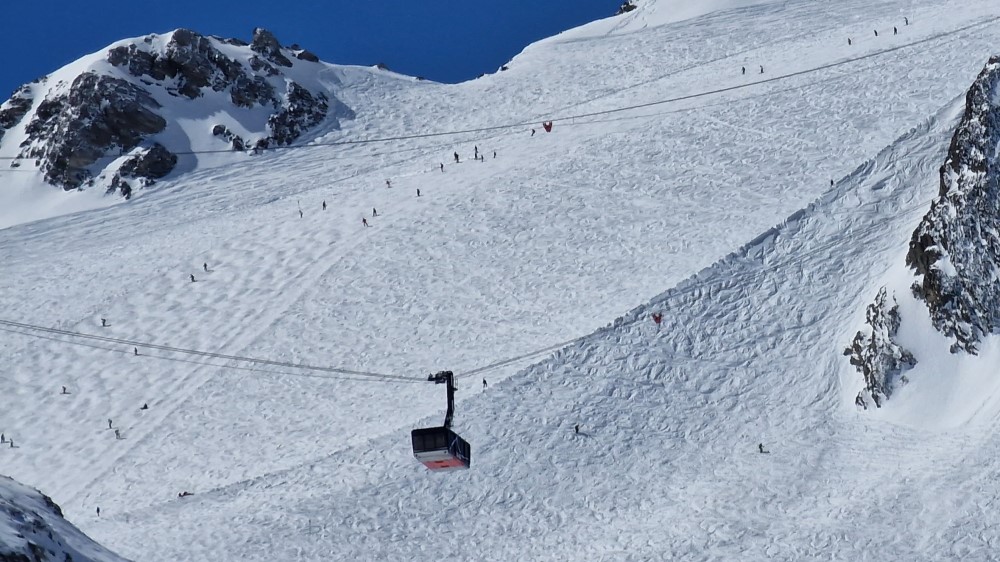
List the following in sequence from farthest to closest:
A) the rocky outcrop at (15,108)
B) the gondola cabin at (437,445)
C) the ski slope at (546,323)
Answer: the rocky outcrop at (15,108)
the ski slope at (546,323)
the gondola cabin at (437,445)

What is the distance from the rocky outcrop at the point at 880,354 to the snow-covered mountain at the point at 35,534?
2460 cm

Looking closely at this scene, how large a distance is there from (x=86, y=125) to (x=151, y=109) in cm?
336

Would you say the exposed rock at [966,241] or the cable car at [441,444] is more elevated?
the exposed rock at [966,241]

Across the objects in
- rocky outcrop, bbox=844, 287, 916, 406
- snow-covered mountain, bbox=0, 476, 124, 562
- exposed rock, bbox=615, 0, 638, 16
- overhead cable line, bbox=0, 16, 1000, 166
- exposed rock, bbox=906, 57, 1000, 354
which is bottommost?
snow-covered mountain, bbox=0, 476, 124, 562

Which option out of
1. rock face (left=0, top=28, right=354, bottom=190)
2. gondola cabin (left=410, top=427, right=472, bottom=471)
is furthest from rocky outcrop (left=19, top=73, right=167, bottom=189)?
gondola cabin (left=410, top=427, right=472, bottom=471)

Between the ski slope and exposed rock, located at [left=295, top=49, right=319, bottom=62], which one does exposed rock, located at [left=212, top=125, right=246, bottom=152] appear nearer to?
the ski slope

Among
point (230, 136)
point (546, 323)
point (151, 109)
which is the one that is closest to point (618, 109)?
point (230, 136)

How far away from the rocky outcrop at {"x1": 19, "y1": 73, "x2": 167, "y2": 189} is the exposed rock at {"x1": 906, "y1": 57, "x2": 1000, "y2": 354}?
4081 cm

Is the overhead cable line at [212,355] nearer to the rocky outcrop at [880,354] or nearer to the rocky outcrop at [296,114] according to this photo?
the rocky outcrop at [880,354]

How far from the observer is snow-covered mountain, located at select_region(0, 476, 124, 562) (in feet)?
83.4

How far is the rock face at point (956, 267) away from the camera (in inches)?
1838

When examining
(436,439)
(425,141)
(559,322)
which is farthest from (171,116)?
(436,439)

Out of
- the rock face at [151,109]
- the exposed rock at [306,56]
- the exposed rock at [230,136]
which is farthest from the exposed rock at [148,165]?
the exposed rock at [306,56]

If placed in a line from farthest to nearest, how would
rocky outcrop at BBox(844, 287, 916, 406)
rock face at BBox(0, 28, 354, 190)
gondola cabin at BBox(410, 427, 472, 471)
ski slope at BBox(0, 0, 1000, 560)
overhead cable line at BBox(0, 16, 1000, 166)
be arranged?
rock face at BBox(0, 28, 354, 190), overhead cable line at BBox(0, 16, 1000, 166), rocky outcrop at BBox(844, 287, 916, 406), ski slope at BBox(0, 0, 1000, 560), gondola cabin at BBox(410, 427, 472, 471)
